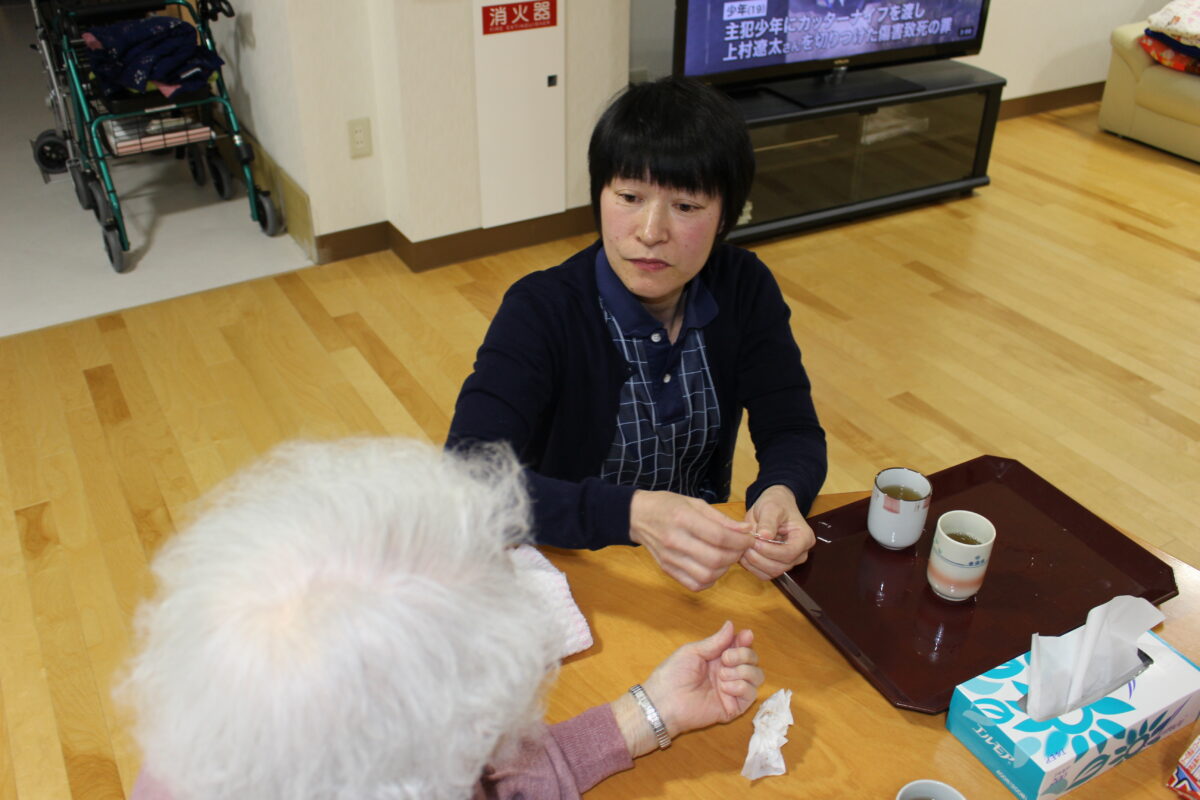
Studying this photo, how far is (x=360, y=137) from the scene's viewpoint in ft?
11.0

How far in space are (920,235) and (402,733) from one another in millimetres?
3583

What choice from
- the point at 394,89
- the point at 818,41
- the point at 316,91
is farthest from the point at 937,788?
the point at 818,41

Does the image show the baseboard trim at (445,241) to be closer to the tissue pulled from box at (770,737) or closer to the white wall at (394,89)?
the white wall at (394,89)

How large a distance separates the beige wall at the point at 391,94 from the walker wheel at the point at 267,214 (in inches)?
5.7

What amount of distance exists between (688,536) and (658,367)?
1.24ft

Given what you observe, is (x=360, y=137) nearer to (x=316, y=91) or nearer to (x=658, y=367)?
(x=316, y=91)

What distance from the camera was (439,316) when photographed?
3.22m

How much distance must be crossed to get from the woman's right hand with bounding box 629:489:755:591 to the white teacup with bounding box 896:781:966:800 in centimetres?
32

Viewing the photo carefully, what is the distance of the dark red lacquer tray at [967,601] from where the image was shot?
113cm

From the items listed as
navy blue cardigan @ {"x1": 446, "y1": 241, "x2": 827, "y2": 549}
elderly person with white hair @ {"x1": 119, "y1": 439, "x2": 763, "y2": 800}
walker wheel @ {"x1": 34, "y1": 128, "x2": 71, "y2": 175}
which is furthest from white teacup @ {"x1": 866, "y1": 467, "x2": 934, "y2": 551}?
walker wheel @ {"x1": 34, "y1": 128, "x2": 71, "y2": 175}

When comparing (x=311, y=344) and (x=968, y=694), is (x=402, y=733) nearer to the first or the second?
(x=968, y=694)

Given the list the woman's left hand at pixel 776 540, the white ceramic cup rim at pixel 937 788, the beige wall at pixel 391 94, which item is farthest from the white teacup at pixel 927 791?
the beige wall at pixel 391 94

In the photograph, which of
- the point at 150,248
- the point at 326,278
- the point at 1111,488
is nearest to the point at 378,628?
the point at 1111,488

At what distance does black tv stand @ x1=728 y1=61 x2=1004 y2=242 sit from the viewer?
3693mm
